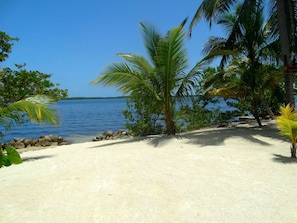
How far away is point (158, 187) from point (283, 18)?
7494mm

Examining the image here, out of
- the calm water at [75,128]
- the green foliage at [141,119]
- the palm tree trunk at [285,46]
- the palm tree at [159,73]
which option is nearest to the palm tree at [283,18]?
the palm tree trunk at [285,46]

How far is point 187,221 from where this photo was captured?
299 centimetres

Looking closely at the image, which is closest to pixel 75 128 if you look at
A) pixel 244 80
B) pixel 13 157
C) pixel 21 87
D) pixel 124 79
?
pixel 21 87

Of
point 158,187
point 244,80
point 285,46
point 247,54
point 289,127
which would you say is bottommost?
point 158,187

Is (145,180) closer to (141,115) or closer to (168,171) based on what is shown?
(168,171)

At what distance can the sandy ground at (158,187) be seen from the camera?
10.4 ft

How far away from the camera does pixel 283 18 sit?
8.71 m

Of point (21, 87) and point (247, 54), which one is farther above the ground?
point (247, 54)

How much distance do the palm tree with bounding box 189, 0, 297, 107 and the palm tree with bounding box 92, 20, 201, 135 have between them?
2.40 meters

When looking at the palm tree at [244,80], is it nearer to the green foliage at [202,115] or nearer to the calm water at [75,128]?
the green foliage at [202,115]

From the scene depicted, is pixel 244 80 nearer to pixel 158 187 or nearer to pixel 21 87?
pixel 158 187

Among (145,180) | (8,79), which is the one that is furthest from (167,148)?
(8,79)

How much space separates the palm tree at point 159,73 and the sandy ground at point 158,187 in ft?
9.58

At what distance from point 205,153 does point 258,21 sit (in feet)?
24.3
